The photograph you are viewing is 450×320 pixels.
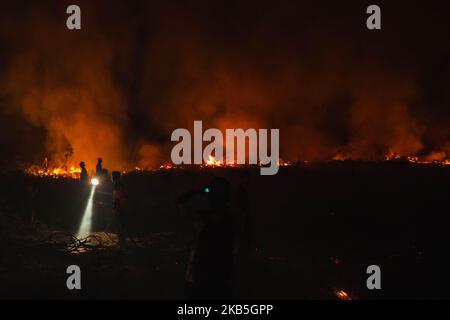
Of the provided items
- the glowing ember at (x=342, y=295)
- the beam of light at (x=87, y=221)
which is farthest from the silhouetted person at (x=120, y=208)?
the glowing ember at (x=342, y=295)

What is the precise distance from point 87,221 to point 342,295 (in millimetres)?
7987

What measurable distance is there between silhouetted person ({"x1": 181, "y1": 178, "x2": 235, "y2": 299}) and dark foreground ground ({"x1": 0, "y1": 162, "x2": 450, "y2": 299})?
1.24 ft

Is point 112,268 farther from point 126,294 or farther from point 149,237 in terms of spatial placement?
point 149,237

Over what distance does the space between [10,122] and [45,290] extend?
1995 cm

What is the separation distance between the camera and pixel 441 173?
16.7 m

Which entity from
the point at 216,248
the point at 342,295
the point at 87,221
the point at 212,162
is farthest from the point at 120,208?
the point at 212,162

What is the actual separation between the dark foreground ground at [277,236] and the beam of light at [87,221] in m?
0.22

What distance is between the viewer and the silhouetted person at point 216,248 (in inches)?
156

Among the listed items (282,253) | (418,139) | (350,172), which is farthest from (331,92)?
(282,253)

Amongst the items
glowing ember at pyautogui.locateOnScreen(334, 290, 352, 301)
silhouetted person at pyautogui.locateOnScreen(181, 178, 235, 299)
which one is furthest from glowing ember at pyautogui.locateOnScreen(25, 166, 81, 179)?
silhouetted person at pyautogui.locateOnScreen(181, 178, 235, 299)

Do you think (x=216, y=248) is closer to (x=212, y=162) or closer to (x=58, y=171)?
(x=212, y=162)

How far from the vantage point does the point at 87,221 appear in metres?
12.1

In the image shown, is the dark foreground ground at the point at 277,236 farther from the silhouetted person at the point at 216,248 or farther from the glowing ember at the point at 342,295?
the silhouetted person at the point at 216,248
